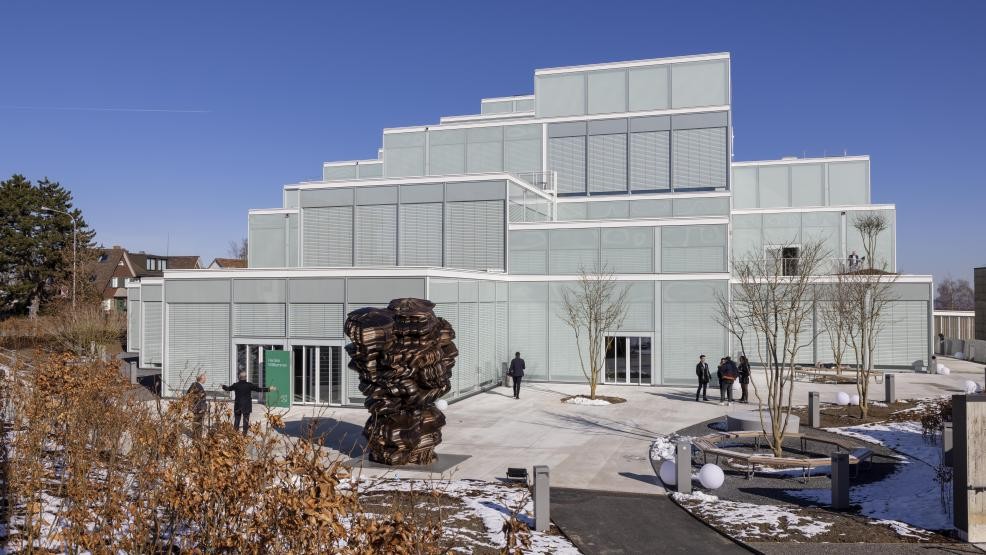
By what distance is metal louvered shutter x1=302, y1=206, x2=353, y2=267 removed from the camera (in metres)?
33.6

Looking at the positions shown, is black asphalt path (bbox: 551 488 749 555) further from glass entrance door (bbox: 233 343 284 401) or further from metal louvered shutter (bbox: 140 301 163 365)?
metal louvered shutter (bbox: 140 301 163 365)

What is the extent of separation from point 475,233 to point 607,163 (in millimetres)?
10643

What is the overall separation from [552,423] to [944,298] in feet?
467

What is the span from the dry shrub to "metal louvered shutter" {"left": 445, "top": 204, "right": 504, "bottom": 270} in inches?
791

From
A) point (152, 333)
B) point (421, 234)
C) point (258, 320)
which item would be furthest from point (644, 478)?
point (152, 333)

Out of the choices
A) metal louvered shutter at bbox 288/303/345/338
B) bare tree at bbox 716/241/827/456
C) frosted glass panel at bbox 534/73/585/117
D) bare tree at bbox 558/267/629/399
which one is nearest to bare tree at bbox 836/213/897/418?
bare tree at bbox 716/241/827/456

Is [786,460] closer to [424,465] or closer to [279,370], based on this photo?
[424,465]

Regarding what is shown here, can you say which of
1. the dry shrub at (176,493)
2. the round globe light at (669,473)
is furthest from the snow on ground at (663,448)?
the dry shrub at (176,493)

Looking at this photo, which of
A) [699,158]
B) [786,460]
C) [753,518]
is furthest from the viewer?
[699,158]

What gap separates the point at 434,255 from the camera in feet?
107

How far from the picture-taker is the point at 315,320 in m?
25.8

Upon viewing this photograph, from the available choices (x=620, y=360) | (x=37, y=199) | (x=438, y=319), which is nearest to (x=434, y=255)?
(x=620, y=360)

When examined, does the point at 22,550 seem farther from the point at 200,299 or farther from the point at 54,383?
the point at 200,299

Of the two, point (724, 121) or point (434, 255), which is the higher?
point (724, 121)
